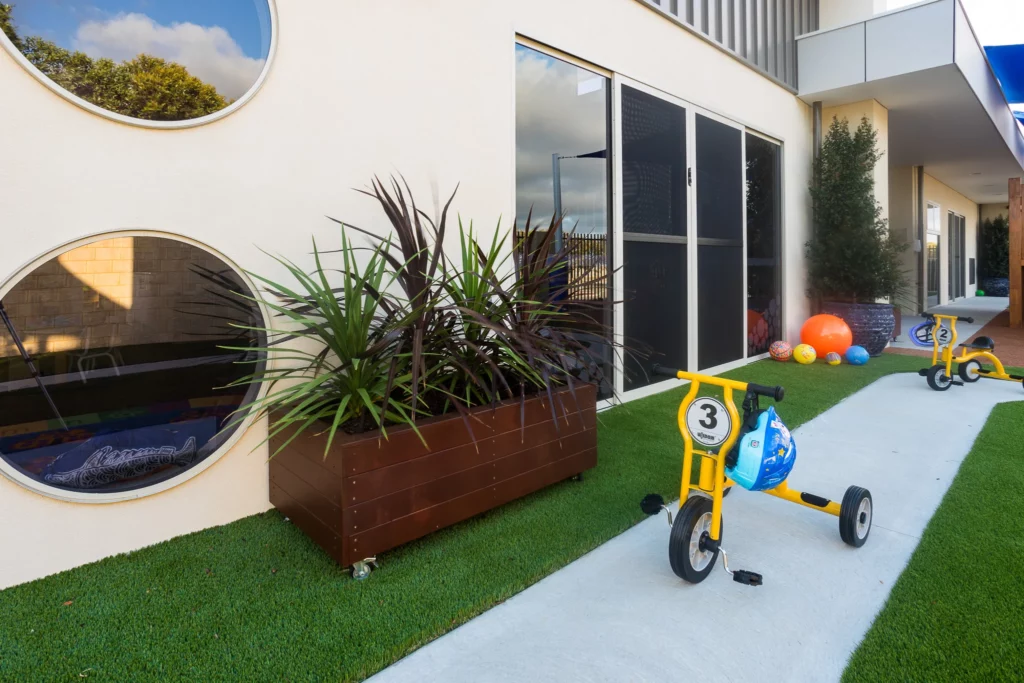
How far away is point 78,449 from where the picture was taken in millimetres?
1979

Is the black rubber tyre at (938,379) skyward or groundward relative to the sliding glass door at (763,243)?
groundward

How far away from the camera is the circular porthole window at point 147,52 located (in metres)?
1.87

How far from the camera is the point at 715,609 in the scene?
1734 mm

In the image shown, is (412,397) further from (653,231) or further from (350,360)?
(653,231)

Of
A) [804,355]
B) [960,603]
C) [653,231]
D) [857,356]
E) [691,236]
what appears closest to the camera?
[960,603]

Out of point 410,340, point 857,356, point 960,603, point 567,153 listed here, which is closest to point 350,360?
point 410,340

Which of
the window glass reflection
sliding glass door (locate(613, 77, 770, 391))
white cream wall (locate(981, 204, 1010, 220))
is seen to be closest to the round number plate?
the window glass reflection

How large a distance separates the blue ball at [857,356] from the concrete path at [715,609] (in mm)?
3222

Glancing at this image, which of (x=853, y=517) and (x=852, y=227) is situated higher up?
(x=852, y=227)

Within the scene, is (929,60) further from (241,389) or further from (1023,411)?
(241,389)

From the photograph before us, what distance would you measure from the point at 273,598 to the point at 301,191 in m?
1.61

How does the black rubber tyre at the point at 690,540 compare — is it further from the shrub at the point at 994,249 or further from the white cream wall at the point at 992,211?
the white cream wall at the point at 992,211

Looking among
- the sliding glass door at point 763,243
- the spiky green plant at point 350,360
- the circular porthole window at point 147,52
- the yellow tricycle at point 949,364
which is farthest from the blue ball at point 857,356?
the circular porthole window at point 147,52

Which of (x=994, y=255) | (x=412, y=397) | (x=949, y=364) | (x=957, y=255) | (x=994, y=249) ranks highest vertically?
(x=994, y=249)
